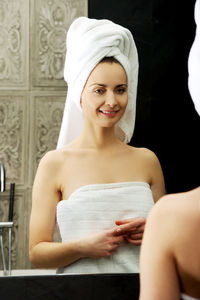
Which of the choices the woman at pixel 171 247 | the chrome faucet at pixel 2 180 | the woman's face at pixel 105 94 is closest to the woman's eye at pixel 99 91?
the woman's face at pixel 105 94

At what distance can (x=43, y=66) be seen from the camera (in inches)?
33.0

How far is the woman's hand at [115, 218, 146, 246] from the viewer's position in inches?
31.2

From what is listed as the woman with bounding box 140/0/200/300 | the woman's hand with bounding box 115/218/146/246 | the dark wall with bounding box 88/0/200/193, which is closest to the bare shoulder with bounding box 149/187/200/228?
the woman with bounding box 140/0/200/300

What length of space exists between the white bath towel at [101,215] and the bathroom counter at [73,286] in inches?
0.7

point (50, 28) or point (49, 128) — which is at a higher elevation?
point (50, 28)

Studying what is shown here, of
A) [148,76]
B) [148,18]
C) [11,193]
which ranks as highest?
[148,18]

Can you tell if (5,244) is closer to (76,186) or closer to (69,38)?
(76,186)

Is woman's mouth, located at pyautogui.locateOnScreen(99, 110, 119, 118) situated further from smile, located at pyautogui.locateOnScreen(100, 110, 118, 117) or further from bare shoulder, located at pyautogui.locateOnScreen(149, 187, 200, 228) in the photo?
bare shoulder, located at pyautogui.locateOnScreen(149, 187, 200, 228)

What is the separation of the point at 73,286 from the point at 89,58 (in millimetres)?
429

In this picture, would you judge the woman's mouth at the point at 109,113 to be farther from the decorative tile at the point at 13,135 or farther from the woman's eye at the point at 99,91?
the decorative tile at the point at 13,135

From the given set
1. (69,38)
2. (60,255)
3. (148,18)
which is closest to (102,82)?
→ (69,38)

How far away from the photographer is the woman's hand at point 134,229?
0.79 metres

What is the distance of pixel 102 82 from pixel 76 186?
0.68ft

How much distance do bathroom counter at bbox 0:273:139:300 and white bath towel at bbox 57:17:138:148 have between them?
0.85ft
